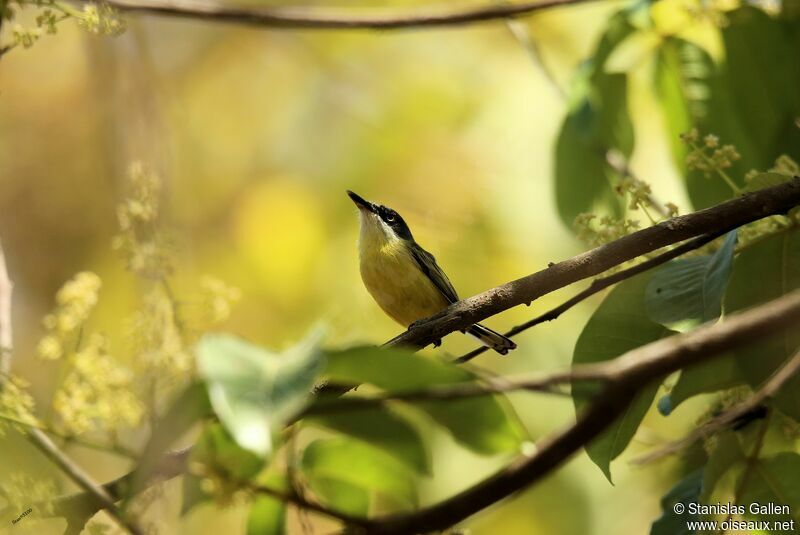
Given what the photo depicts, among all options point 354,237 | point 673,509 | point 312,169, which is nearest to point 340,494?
point 673,509

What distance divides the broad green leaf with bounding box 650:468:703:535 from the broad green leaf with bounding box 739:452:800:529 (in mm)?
162

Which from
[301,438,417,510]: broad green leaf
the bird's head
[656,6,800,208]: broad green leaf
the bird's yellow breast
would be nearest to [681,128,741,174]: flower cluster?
[656,6,800,208]: broad green leaf

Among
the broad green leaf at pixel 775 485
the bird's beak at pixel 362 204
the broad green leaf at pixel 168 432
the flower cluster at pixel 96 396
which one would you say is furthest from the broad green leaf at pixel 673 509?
the bird's beak at pixel 362 204

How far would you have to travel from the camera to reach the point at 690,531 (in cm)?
246

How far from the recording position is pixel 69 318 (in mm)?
2062

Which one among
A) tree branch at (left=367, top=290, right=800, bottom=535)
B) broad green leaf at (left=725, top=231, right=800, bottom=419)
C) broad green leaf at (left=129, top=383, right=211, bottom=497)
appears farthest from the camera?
broad green leaf at (left=725, top=231, right=800, bottom=419)

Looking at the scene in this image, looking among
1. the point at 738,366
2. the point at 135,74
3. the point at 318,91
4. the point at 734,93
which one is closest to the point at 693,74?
the point at 734,93

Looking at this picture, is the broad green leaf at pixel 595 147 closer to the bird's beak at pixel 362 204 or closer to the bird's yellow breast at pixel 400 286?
the bird's yellow breast at pixel 400 286

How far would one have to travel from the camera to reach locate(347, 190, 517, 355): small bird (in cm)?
446

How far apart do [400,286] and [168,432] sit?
10.3ft

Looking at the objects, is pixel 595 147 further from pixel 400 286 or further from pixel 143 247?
pixel 143 247

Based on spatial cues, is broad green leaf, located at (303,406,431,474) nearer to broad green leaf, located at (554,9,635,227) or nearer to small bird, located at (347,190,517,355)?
broad green leaf, located at (554,9,635,227)

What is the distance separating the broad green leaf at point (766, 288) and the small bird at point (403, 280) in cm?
190

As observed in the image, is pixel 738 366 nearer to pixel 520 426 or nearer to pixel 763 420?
pixel 763 420
